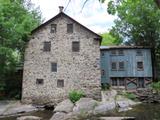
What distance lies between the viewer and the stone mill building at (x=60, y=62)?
87.9 feet

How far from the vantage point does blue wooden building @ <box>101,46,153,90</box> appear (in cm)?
3581

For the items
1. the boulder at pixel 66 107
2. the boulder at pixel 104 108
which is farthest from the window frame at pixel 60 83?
the boulder at pixel 104 108

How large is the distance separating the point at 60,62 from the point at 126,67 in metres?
11.7

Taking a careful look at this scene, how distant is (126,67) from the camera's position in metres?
36.1

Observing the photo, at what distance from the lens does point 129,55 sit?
36.3 m

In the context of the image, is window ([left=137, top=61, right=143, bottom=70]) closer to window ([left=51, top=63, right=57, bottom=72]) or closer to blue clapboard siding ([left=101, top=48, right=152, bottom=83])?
blue clapboard siding ([left=101, top=48, right=152, bottom=83])

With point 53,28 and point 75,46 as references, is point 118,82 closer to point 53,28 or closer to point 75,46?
point 75,46

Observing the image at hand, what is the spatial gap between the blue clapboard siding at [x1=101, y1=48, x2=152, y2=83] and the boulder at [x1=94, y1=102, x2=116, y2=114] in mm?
12910

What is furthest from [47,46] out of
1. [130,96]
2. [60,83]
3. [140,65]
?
[140,65]

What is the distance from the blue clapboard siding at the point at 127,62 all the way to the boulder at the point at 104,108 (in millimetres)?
12910

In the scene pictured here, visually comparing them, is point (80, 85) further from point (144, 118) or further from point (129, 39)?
point (129, 39)

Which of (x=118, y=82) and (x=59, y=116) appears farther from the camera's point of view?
(x=118, y=82)

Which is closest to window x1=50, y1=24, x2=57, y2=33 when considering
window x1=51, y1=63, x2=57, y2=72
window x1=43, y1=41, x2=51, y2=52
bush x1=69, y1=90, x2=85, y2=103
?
window x1=43, y1=41, x2=51, y2=52

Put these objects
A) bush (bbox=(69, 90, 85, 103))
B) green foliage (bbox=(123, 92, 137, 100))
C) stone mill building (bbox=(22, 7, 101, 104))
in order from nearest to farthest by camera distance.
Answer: bush (bbox=(69, 90, 85, 103))
stone mill building (bbox=(22, 7, 101, 104))
green foliage (bbox=(123, 92, 137, 100))
